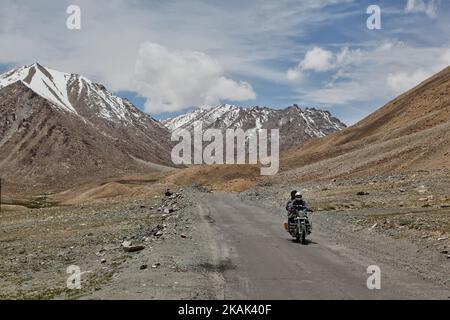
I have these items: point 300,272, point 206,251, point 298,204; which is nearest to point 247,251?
point 206,251

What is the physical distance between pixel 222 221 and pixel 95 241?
26.3 feet

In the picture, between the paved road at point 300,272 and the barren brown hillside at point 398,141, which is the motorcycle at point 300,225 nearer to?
the paved road at point 300,272

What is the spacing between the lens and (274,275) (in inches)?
610

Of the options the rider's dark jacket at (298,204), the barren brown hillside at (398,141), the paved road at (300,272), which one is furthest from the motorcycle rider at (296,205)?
the barren brown hillside at (398,141)

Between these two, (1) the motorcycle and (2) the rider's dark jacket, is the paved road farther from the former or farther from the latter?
(2) the rider's dark jacket

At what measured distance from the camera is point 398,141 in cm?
8688

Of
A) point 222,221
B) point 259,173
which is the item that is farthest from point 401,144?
point 222,221

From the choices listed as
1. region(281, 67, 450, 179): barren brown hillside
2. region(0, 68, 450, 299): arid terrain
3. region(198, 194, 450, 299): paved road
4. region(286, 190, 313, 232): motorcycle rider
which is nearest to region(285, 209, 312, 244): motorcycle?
region(286, 190, 313, 232): motorcycle rider

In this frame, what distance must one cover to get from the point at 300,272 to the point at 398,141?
76.2 m

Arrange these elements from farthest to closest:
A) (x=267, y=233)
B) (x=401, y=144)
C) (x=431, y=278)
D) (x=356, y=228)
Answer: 1. (x=401, y=144)
2. (x=356, y=228)
3. (x=267, y=233)
4. (x=431, y=278)

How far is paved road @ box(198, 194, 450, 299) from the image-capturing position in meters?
13.1

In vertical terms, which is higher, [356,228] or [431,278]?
[356,228]
